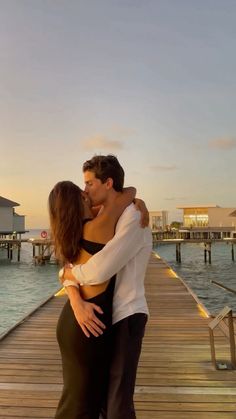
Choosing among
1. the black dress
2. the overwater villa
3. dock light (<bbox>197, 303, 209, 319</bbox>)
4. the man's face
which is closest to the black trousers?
the black dress

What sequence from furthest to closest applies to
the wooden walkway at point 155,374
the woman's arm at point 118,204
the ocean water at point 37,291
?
the ocean water at point 37,291 < the wooden walkway at point 155,374 < the woman's arm at point 118,204

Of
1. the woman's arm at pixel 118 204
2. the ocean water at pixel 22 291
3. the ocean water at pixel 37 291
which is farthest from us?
the ocean water at pixel 37 291

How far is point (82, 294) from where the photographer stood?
6.93 feet

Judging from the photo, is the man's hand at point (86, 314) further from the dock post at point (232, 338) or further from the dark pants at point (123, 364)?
the dock post at point (232, 338)

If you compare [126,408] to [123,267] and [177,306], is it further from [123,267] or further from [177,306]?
[177,306]

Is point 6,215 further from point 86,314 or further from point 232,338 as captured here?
point 86,314

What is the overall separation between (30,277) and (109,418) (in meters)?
29.0

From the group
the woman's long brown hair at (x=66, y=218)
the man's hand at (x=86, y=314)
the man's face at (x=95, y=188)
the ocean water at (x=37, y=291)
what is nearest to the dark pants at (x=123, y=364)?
the man's hand at (x=86, y=314)

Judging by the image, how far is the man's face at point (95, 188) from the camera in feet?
7.02

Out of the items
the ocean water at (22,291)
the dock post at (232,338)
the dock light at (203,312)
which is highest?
the dock post at (232,338)

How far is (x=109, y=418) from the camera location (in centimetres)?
223

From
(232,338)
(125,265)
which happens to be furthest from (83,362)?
(232,338)

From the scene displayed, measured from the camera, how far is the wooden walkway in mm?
3693

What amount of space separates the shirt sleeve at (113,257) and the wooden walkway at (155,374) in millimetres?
2062
